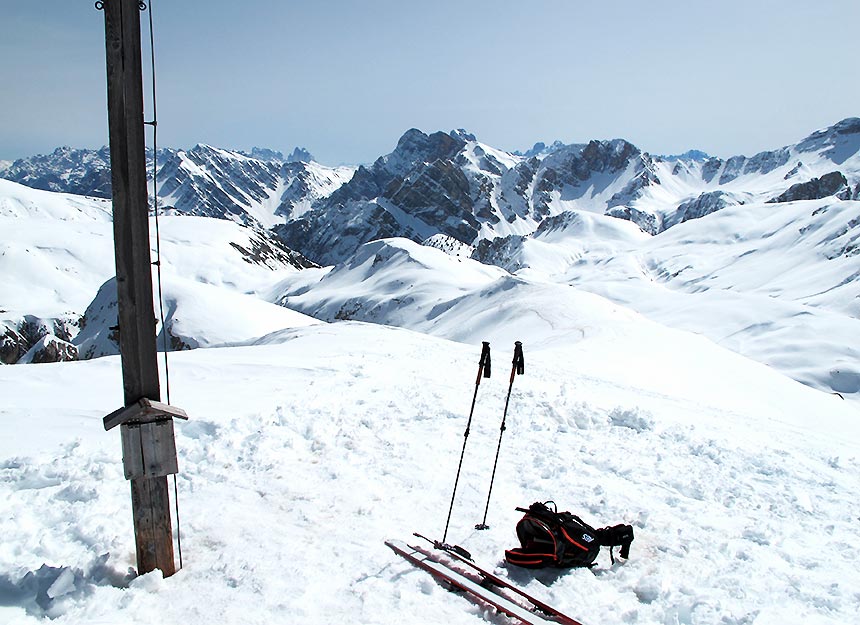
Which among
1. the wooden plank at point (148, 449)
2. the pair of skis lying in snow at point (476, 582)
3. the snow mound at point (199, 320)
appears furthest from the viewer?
the snow mound at point (199, 320)

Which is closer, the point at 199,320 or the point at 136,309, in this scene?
the point at 136,309

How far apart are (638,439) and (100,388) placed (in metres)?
11.7

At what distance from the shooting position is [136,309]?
561 centimetres

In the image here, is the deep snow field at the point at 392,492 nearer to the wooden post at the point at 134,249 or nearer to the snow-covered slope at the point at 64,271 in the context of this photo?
the wooden post at the point at 134,249

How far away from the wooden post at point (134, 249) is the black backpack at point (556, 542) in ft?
12.1

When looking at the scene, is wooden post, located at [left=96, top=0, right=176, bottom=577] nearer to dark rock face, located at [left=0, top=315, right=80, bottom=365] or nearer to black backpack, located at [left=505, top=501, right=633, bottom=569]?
black backpack, located at [left=505, top=501, right=633, bottom=569]

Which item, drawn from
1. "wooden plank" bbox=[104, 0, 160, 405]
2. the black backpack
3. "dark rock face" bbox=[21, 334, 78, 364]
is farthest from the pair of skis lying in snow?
"dark rock face" bbox=[21, 334, 78, 364]

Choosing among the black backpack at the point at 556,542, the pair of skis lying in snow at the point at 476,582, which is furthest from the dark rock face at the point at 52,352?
the black backpack at the point at 556,542

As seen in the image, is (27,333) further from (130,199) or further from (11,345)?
(130,199)

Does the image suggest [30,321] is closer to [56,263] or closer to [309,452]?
[56,263]

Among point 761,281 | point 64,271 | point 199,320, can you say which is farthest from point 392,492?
point 64,271

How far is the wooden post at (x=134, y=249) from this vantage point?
5277 mm

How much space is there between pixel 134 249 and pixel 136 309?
1.88ft

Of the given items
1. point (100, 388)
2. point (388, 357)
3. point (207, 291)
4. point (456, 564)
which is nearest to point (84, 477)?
point (456, 564)
